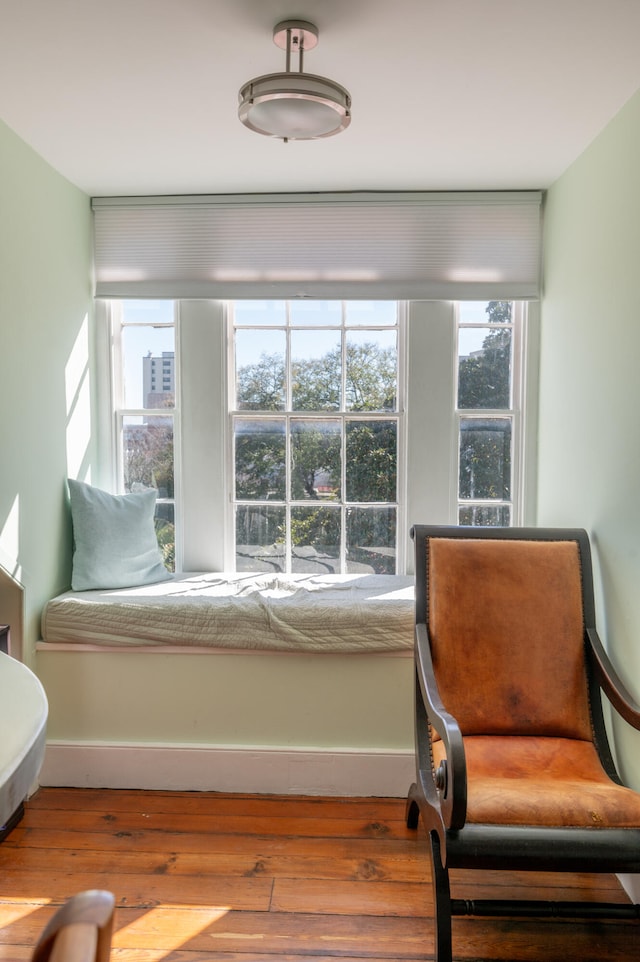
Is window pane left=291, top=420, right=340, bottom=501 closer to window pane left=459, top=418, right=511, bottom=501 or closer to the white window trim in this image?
the white window trim

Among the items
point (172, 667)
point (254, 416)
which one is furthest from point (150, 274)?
point (172, 667)

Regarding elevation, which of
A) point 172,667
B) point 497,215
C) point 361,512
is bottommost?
point 172,667

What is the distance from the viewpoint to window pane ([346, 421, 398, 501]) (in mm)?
3361

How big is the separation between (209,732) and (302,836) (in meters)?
0.58

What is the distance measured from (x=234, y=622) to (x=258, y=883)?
3.09ft

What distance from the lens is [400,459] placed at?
3.35 meters

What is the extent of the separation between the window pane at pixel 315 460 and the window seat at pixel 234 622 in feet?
2.26

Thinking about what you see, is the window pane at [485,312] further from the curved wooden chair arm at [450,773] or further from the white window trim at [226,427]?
the curved wooden chair arm at [450,773]

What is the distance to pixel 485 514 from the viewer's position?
3.32 meters

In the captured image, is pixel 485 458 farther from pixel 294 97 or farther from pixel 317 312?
pixel 294 97

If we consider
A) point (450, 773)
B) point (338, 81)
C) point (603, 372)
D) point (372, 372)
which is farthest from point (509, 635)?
point (338, 81)

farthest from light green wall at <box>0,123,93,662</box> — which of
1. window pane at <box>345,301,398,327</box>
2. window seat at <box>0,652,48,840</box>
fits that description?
window seat at <box>0,652,48,840</box>

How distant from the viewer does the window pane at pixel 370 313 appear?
331 cm

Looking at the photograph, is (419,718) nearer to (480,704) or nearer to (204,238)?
(480,704)
